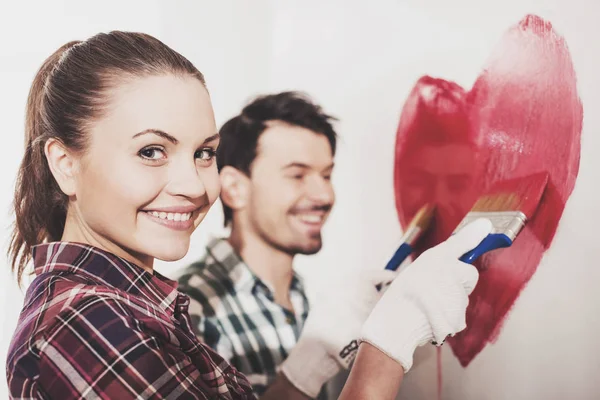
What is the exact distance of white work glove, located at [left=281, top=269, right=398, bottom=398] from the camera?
1.22m

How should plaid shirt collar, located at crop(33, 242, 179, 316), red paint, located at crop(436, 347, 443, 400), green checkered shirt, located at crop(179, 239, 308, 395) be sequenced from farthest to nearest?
1. green checkered shirt, located at crop(179, 239, 308, 395)
2. red paint, located at crop(436, 347, 443, 400)
3. plaid shirt collar, located at crop(33, 242, 179, 316)

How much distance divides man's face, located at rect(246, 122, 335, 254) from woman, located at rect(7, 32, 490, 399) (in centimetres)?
32

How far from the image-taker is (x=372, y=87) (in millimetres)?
1286

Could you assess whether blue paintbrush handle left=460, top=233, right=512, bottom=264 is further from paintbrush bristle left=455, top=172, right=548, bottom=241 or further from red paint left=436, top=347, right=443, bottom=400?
red paint left=436, top=347, right=443, bottom=400

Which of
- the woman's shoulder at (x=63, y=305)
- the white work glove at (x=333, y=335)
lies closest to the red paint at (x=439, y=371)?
the white work glove at (x=333, y=335)

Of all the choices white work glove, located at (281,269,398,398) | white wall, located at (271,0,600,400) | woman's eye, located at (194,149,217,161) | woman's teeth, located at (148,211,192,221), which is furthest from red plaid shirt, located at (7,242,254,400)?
white wall, located at (271,0,600,400)

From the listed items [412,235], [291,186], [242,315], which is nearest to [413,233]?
[412,235]

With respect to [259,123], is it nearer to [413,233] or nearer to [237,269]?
[237,269]

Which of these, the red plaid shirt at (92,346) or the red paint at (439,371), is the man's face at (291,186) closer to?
the red paint at (439,371)

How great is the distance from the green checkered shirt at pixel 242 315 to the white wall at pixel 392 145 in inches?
4.6

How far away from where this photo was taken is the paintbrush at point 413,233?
119 cm

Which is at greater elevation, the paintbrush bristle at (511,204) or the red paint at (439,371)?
the paintbrush bristle at (511,204)

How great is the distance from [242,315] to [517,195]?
631 millimetres

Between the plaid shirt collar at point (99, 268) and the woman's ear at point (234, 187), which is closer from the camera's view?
the plaid shirt collar at point (99, 268)
